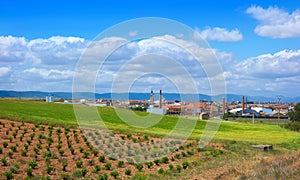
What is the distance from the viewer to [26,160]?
17078mm

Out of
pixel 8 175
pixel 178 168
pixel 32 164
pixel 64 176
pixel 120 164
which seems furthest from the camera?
pixel 178 168

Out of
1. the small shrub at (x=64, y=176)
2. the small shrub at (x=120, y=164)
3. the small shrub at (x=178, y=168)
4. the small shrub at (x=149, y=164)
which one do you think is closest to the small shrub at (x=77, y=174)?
the small shrub at (x=64, y=176)

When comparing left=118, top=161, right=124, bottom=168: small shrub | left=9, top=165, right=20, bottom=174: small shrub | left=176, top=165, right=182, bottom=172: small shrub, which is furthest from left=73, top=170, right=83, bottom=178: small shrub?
left=176, top=165, right=182, bottom=172: small shrub

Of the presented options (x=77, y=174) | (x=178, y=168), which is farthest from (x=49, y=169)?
(x=178, y=168)

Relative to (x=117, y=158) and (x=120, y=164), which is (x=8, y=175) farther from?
(x=117, y=158)

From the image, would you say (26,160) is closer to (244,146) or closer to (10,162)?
(10,162)

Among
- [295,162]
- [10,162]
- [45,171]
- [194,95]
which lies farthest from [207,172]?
[10,162]

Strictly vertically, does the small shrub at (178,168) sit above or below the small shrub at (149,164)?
below

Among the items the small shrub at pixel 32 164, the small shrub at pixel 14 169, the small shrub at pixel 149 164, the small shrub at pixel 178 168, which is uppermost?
the small shrub at pixel 32 164

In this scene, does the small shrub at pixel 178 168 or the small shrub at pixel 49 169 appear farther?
the small shrub at pixel 178 168

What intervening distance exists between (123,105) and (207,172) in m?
8.85

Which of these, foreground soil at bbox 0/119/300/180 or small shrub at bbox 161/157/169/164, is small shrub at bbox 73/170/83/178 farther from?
small shrub at bbox 161/157/169/164

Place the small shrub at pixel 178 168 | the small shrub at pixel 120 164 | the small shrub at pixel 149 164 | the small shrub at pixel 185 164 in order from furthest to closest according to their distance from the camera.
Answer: the small shrub at pixel 185 164 < the small shrub at pixel 149 164 < the small shrub at pixel 178 168 < the small shrub at pixel 120 164

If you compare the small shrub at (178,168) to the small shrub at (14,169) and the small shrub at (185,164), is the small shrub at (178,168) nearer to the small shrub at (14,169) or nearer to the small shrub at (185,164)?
the small shrub at (185,164)
